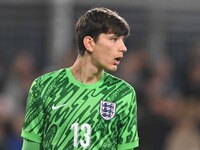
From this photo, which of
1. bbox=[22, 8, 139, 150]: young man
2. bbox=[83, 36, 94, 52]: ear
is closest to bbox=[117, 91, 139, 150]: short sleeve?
bbox=[22, 8, 139, 150]: young man

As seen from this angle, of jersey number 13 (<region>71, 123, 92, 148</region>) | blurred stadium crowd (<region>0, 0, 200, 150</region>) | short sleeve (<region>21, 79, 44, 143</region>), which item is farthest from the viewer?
blurred stadium crowd (<region>0, 0, 200, 150</region>)

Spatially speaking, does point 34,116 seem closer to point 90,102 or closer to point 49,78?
point 49,78

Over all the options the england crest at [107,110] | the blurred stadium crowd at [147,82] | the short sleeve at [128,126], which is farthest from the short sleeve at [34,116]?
the blurred stadium crowd at [147,82]

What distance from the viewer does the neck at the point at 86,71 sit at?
718cm

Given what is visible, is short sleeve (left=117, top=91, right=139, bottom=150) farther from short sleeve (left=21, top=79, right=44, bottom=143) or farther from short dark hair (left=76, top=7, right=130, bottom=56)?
short sleeve (left=21, top=79, right=44, bottom=143)

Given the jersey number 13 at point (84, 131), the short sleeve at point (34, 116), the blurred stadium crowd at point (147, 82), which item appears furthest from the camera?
the blurred stadium crowd at point (147, 82)

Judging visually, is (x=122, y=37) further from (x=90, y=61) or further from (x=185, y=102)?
(x=185, y=102)

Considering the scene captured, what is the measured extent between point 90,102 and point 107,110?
14 cm

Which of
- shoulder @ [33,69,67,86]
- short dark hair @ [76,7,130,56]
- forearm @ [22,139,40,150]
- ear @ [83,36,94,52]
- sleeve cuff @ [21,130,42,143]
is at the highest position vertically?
short dark hair @ [76,7,130,56]

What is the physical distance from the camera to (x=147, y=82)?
533 inches

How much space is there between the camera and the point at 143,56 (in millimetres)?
14062

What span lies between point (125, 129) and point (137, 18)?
8.51 meters

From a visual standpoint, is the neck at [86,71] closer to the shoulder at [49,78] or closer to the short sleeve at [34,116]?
the shoulder at [49,78]

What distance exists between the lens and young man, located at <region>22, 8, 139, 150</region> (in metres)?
7.03
